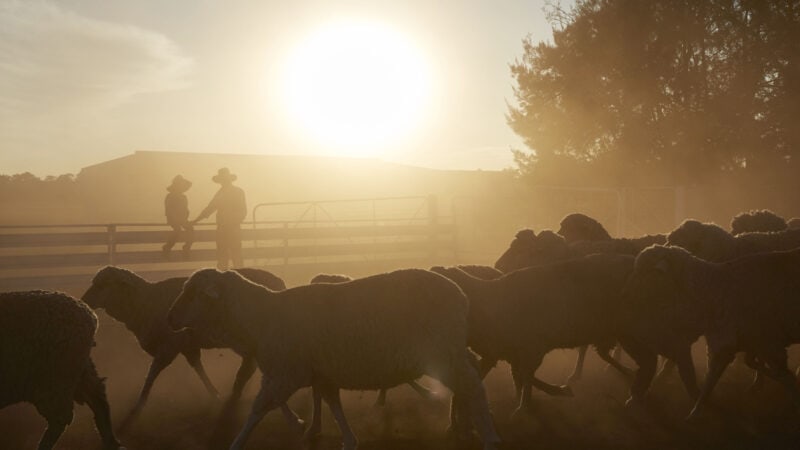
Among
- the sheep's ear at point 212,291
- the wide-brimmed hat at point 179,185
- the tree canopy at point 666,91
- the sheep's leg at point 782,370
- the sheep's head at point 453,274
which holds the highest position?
the tree canopy at point 666,91

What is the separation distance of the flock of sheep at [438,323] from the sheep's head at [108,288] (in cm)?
2

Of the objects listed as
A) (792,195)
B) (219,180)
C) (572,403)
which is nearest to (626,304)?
(572,403)

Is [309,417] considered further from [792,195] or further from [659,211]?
[792,195]

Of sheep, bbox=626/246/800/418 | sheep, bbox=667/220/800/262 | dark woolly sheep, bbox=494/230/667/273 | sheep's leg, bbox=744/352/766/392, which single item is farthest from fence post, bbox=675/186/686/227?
sheep, bbox=626/246/800/418

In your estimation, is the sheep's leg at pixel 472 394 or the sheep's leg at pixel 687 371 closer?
the sheep's leg at pixel 472 394

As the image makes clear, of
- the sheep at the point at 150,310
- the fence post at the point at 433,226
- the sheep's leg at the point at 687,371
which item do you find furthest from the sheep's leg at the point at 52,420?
the fence post at the point at 433,226

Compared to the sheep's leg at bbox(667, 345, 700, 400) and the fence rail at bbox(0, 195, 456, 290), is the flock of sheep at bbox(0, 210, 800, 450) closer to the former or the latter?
the sheep's leg at bbox(667, 345, 700, 400)

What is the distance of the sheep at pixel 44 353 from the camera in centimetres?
562

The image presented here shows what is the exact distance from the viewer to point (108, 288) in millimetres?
8367

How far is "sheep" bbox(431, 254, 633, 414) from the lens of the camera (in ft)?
22.4

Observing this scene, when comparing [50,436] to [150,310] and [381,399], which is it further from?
[381,399]

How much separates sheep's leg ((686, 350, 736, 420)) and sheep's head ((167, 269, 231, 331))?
4573mm

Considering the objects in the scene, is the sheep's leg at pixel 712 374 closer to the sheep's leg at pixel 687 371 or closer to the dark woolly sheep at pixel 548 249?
the sheep's leg at pixel 687 371

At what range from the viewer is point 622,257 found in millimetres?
7328
